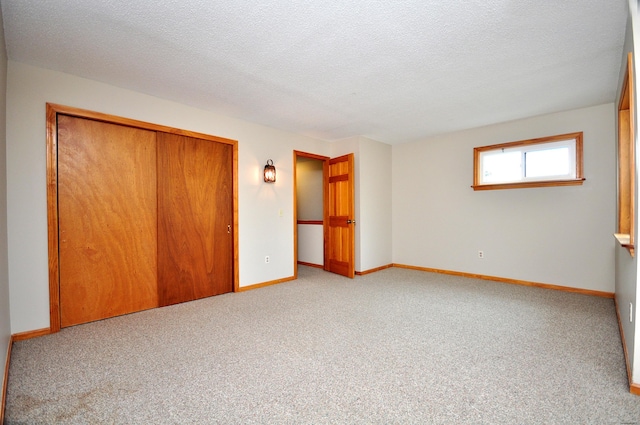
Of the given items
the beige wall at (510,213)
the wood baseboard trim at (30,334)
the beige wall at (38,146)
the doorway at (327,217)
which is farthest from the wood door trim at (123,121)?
the beige wall at (510,213)

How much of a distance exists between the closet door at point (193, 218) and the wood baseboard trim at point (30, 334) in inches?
38.3

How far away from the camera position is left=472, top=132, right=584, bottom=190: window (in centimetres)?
Answer: 377

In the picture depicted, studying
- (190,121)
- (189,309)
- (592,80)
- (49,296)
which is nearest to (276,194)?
(190,121)

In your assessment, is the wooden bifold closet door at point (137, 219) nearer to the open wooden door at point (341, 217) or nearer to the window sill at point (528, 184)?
the open wooden door at point (341, 217)

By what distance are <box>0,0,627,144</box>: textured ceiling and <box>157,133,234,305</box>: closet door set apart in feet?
2.05

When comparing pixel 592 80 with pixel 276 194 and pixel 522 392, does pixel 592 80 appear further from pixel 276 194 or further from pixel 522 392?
pixel 276 194

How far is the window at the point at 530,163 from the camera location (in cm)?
377

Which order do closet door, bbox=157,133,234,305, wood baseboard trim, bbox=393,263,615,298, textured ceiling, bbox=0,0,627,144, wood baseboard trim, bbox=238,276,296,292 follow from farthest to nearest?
wood baseboard trim, bbox=238,276,296,292
wood baseboard trim, bbox=393,263,615,298
closet door, bbox=157,133,234,305
textured ceiling, bbox=0,0,627,144

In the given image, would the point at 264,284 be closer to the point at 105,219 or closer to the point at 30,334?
the point at 105,219

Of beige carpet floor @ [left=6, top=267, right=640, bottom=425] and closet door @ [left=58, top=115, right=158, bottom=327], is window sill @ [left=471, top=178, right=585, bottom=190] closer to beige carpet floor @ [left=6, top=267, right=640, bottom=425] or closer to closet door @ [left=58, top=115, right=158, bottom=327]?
beige carpet floor @ [left=6, top=267, right=640, bottom=425]

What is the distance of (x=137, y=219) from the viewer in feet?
10.3

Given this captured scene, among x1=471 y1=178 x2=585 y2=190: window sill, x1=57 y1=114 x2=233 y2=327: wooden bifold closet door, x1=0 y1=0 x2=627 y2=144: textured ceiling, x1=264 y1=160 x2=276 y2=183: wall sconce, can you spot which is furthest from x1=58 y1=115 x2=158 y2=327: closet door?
x1=471 y1=178 x2=585 y2=190: window sill

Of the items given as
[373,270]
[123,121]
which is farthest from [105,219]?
[373,270]

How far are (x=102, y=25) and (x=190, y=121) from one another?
1.55 metres
